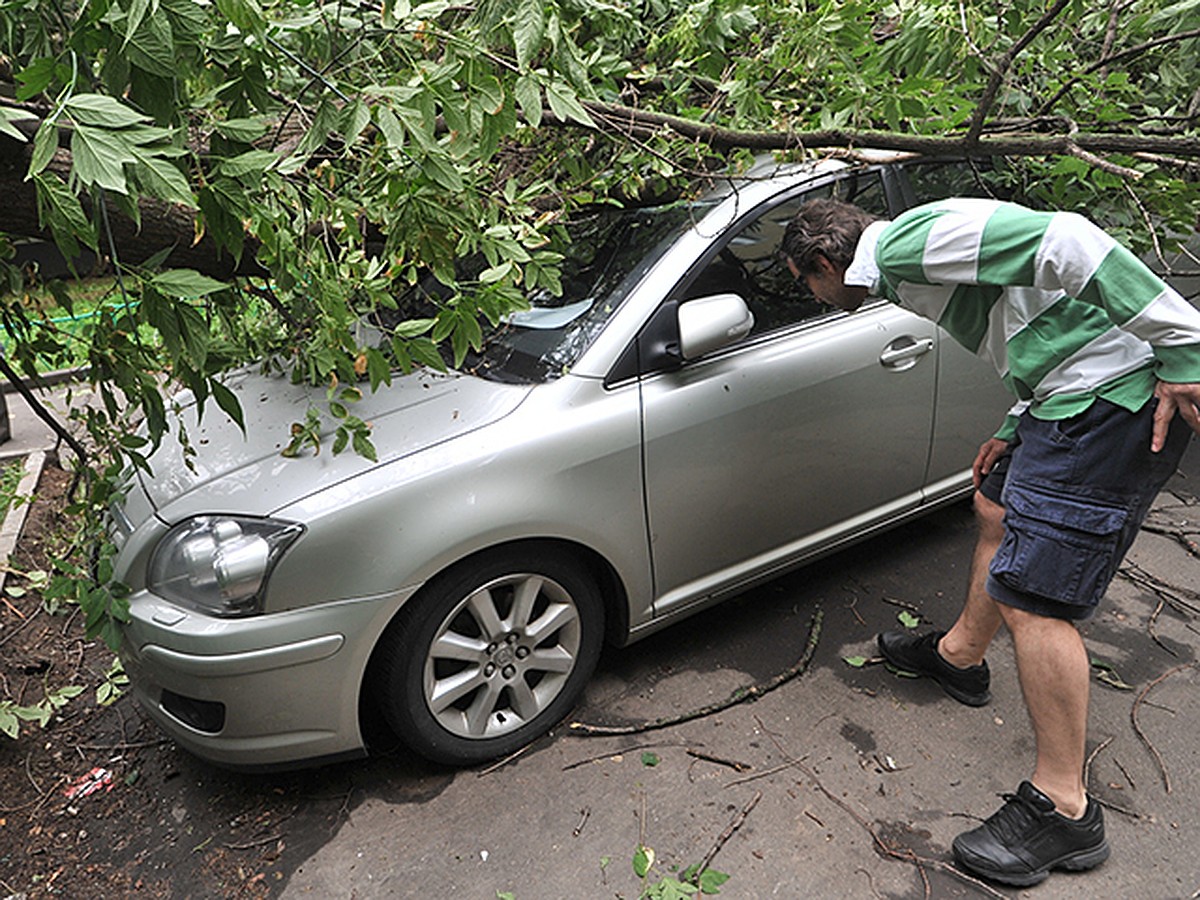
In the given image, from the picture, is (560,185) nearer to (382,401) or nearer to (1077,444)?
(382,401)

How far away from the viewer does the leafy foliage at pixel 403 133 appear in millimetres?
1497

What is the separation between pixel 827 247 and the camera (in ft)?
8.31

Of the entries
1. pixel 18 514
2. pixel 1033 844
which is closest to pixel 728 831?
pixel 1033 844

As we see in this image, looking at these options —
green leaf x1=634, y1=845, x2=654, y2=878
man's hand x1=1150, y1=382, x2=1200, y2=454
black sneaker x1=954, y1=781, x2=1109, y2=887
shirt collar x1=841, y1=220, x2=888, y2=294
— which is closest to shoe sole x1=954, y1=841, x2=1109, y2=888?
black sneaker x1=954, y1=781, x2=1109, y2=887

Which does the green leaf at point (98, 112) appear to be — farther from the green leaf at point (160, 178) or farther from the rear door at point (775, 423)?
the rear door at point (775, 423)

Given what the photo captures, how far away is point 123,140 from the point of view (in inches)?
49.5

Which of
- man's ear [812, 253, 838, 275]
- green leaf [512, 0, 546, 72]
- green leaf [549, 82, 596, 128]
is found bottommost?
man's ear [812, 253, 838, 275]

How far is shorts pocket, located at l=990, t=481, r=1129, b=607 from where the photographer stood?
218 cm

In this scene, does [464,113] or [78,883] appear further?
[78,883]

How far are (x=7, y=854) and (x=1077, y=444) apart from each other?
306 cm

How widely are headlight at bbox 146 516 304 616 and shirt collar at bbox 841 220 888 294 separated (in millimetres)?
1564

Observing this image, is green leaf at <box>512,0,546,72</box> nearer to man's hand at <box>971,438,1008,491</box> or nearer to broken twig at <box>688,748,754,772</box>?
man's hand at <box>971,438,1008,491</box>

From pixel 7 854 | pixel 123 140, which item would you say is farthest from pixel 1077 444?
pixel 7 854

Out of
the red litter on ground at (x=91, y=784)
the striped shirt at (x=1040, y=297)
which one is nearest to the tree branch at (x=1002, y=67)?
the striped shirt at (x=1040, y=297)
